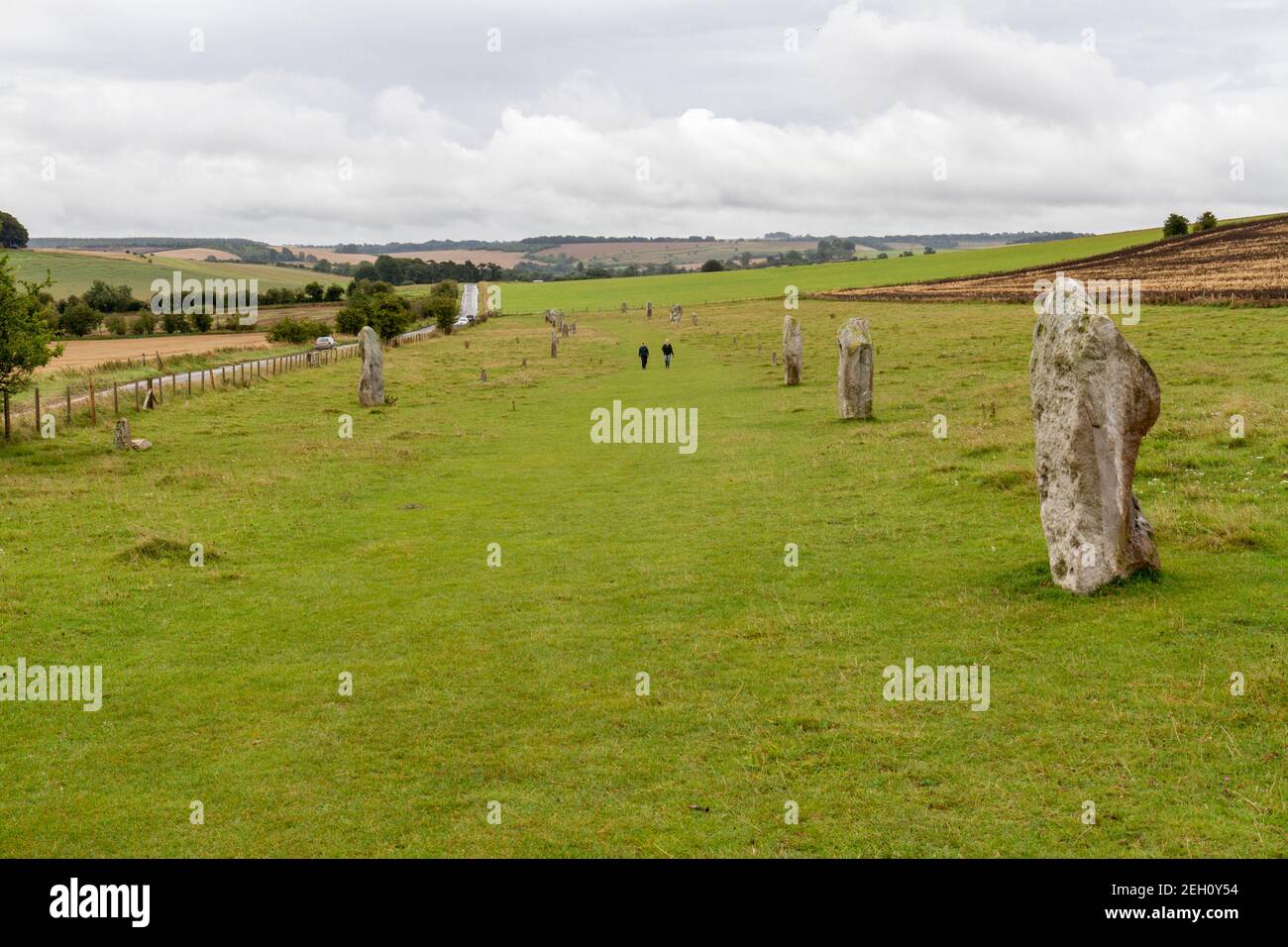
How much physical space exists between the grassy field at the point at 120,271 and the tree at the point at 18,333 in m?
115

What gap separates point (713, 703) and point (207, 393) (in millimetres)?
39955

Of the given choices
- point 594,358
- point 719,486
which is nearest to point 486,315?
point 594,358

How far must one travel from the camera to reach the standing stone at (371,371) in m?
43.6

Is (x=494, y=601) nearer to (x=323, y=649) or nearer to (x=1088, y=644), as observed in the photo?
(x=323, y=649)

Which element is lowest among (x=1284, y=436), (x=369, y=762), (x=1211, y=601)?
(x=369, y=762)

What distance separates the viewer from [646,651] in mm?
14484

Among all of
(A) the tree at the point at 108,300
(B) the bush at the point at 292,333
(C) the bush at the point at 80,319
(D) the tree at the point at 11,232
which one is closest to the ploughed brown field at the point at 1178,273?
(B) the bush at the point at 292,333

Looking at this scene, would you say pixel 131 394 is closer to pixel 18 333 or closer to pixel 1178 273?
pixel 18 333

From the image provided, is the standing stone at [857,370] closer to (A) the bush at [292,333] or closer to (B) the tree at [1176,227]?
(A) the bush at [292,333]

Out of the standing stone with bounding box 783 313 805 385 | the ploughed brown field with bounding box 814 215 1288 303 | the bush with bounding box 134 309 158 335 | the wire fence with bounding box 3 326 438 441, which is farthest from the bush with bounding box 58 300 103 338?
the standing stone with bounding box 783 313 805 385

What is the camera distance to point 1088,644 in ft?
43.3

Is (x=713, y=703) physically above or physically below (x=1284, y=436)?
below

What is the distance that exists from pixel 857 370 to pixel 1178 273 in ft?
207

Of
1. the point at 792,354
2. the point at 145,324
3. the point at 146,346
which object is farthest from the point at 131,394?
the point at 145,324
